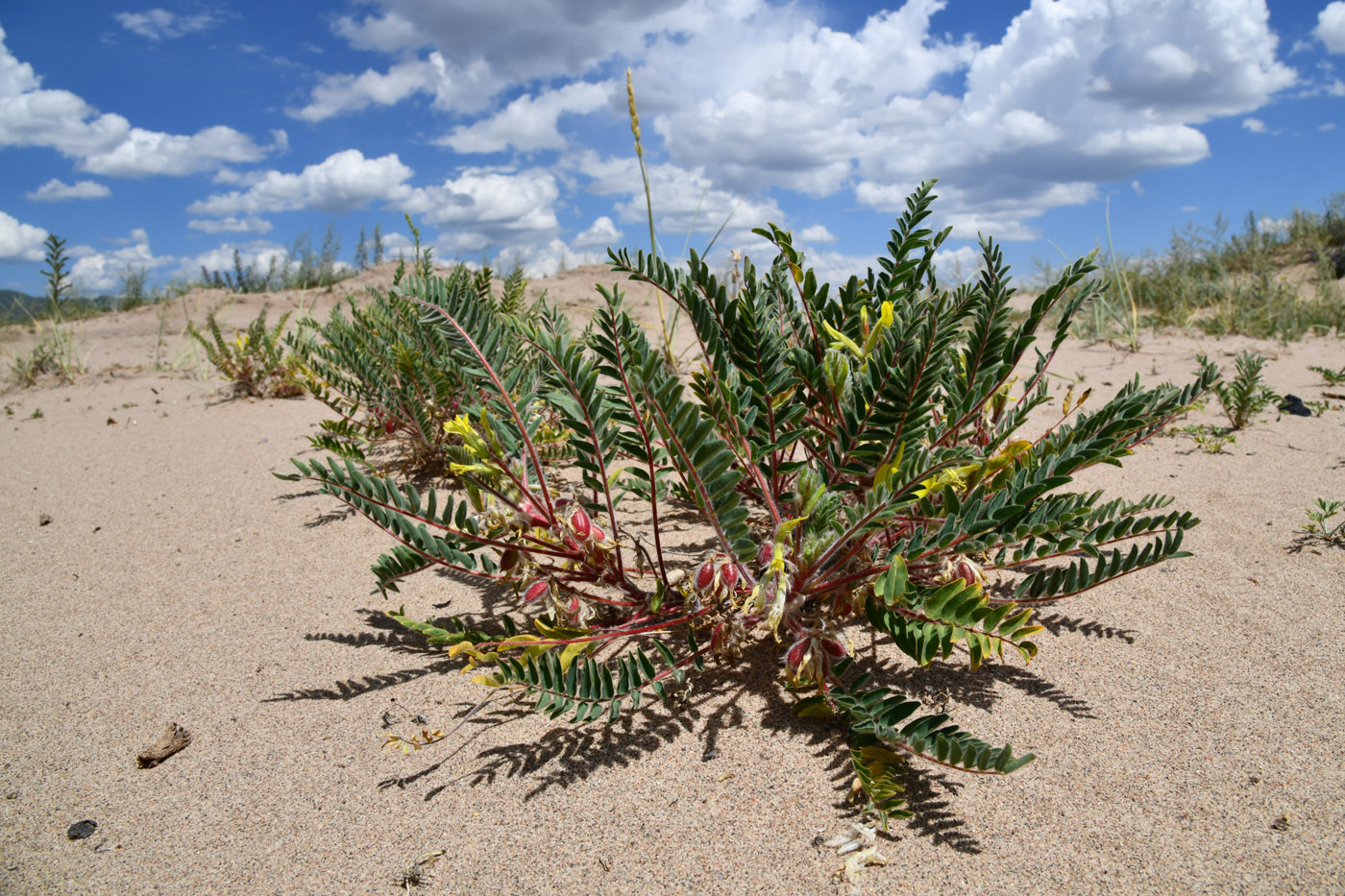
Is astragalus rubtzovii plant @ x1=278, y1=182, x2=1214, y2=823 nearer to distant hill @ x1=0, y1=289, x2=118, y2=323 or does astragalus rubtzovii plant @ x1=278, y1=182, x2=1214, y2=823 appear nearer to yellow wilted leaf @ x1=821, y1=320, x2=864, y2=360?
yellow wilted leaf @ x1=821, y1=320, x2=864, y2=360

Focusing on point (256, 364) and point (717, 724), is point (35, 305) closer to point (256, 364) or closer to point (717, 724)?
point (256, 364)

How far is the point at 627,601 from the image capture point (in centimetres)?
160

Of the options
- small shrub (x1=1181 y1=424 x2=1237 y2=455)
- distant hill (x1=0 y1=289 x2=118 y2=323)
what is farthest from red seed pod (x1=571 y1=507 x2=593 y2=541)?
distant hill (x1=0 y1=289 x2=118 y2=323)

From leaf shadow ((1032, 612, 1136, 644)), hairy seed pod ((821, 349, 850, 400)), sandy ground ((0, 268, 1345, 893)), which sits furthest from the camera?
leaf shadow ((1032, 612, 1136, 644))

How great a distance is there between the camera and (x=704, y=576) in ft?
4.66

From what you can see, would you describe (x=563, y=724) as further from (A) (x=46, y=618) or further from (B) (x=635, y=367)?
(A) (x=46, y=618)

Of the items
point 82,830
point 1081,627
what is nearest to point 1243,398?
point 1081,627

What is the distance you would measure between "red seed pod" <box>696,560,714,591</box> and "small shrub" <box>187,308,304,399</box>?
3.34 m

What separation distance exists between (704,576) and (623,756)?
0.36 meters

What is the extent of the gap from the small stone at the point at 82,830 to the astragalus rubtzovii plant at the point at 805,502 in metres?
0.51

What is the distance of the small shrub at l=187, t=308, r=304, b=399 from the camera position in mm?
4059

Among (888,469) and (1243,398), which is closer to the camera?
(888,469)

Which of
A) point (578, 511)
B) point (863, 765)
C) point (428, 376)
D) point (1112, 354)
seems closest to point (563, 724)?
point (578, 511)

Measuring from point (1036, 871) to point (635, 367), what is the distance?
3.12 feet
